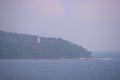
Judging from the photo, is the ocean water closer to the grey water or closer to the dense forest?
the grey water

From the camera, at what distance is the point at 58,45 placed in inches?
1704

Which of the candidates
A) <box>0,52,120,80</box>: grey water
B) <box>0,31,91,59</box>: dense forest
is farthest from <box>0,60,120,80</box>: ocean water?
<box>0,31,91,59</box>: dense forest

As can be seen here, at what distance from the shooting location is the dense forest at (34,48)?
36.0 m

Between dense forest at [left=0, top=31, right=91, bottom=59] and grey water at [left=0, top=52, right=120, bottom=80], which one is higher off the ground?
dense forest at [left=0, top=31, right=91, bottom=59]

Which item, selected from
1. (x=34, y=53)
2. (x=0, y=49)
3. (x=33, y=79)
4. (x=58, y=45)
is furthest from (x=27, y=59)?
(x=33, y=79)

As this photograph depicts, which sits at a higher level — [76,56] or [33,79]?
[76,56]

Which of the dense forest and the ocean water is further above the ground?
the dense forest

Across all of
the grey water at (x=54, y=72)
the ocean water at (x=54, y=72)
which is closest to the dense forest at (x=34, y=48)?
the grey water at (x=54, y=72)

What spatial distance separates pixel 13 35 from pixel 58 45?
7.30 meters

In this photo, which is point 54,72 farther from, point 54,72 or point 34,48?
point 34,48

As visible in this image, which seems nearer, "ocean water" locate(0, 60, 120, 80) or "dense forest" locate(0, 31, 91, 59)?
"ocean water" locate(0, 60, 120, 80)

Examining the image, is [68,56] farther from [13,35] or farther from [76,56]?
[13,35]

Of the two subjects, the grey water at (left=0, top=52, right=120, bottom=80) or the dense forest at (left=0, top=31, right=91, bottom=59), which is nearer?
the grey water at (left=0, top=52, right=120, bottom=80)

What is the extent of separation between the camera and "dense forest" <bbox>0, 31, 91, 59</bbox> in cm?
3600
